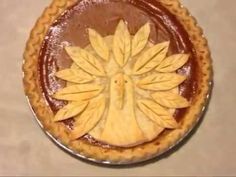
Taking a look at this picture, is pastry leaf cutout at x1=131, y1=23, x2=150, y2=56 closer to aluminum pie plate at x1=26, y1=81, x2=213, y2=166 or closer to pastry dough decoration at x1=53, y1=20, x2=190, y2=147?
pastry dough decoration at x1=53, y1=20, x2=190, y2=147

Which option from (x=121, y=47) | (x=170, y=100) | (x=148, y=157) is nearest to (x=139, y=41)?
(x=121, y=47)

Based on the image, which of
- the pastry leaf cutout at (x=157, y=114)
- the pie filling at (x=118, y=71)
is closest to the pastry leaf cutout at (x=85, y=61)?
the pie filling at (x=118, y=71)

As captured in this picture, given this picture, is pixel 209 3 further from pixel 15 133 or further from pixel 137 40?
pixel 15 133

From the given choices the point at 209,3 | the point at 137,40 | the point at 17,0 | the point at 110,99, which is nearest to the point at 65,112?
the point at 110,99

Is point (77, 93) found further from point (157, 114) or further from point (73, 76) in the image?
point (157, 114)

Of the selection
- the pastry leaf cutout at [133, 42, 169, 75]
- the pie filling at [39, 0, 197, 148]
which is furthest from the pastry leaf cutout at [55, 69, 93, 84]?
the pastry leaf cutout at [133, 42, 169, 75]

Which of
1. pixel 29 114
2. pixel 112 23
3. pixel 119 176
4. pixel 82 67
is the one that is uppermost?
pixel 112 23

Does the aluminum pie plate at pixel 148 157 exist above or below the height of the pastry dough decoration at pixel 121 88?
below

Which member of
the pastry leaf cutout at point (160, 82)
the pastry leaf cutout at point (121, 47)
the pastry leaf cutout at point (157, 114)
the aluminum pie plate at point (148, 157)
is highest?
the pastry leaf cutout at point (121, 47)

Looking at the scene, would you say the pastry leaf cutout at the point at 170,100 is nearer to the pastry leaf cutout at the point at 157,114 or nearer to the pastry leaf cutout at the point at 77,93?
the pastry leaf cutout at the point at 157,114

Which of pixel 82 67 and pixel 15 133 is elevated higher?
pixel 82 67
